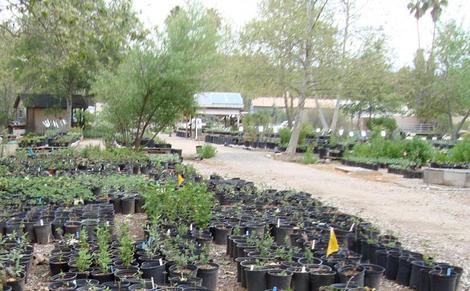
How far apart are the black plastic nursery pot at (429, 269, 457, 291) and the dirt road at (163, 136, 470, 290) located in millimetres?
468

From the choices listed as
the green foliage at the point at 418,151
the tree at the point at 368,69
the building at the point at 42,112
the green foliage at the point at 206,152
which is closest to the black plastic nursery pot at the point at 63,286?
the green foliage at the point at 418,151

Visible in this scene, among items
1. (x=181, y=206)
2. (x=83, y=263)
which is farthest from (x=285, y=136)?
(x=83, y=263)

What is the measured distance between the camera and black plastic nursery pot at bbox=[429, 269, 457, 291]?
5.07 meters

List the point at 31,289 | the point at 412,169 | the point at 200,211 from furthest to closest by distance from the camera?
the point at 412,169
the point at 200,211
the point at 31,289

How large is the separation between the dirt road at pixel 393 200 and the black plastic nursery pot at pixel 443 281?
0.47m

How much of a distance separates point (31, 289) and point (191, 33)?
A: 1372cm

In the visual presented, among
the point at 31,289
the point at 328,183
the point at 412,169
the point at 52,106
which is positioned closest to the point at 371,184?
the point at 328,183

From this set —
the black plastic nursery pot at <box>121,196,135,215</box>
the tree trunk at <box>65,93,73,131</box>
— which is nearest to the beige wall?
the tree trunk at <box>65,93,73,131</box>

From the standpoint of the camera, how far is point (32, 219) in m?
7.12

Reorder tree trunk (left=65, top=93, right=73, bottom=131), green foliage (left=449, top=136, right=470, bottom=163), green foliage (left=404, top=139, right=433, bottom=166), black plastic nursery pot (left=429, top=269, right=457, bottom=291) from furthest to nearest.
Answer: tree trunk (left=65, top=93, right=73, bottom=131) < green foliage (left=404, top=139, right=433, bottom=166) < green foliage (left=449, top=136, right=470, bottom=163) < black plastic nursery pot (left=429, top=269, right=457, bottom=291)

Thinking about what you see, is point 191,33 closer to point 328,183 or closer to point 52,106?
point 328,183

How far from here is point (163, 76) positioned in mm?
16641

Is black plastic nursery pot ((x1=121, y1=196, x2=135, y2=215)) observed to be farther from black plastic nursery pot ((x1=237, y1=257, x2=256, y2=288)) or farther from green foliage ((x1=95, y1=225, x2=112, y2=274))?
black plastic nursery pot ((x1=237, y1=257, x2=256, y2=288))

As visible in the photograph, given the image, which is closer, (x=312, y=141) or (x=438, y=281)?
(x=438, y=281)
